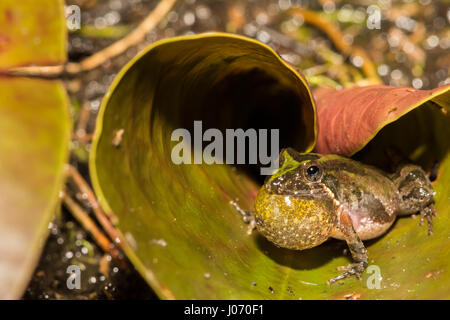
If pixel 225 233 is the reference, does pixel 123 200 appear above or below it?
above

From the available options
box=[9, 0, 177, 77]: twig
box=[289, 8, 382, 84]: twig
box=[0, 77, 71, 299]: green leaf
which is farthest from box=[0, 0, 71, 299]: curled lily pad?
box=[289, 8, 382, 84]: twig

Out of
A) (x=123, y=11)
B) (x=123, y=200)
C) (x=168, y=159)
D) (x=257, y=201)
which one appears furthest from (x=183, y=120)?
(x=123, y=11)

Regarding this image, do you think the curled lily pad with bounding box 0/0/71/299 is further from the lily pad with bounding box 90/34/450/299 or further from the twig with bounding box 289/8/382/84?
the twig with bounding box 289/8/382/84

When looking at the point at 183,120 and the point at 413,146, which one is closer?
the point at 183,120

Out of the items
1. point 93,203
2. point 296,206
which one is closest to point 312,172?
point 296,206

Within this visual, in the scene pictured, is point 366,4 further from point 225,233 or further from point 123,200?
point 123,200

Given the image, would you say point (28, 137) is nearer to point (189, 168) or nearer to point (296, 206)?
point (189, 168)

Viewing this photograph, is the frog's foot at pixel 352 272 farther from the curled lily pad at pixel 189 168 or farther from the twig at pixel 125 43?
the twig at pixel 125 43
